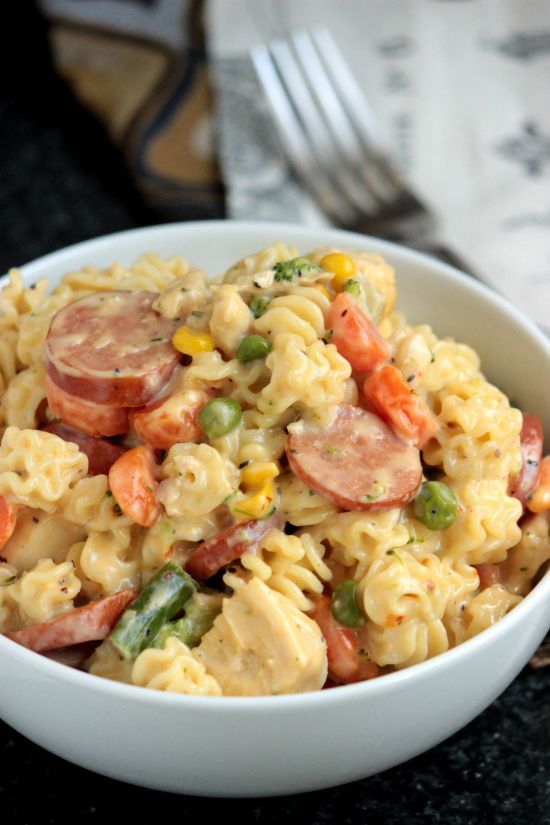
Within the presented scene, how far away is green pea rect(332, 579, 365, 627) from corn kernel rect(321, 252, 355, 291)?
70cm

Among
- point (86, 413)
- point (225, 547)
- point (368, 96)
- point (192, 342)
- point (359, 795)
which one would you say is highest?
point (192, 342)

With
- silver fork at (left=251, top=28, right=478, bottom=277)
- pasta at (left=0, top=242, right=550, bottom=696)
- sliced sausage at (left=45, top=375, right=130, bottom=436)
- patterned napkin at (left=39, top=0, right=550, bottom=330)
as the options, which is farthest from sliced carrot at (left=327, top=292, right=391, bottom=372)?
patterned napkin at (left=39, top=0, right=550, bottom=330)

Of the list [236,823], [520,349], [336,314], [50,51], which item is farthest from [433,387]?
[50,51]

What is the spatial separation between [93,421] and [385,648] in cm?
79

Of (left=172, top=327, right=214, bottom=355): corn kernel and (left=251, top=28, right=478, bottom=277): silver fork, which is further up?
(left=172, top=327, right=214, bottom=355): corn kernel

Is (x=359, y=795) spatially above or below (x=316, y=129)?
below

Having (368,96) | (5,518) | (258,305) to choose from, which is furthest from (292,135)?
(5,518)

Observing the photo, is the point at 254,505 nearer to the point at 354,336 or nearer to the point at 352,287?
the point at 354,336

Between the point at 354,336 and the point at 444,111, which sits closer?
the point at 354,336

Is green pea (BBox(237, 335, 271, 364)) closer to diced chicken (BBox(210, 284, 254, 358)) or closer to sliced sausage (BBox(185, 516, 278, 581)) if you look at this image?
diced chicken (BBox(210, 284, 254, 358))

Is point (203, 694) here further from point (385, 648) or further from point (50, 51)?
point (50, 51)

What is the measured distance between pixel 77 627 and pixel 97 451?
0.42m

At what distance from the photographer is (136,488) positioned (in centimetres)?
233

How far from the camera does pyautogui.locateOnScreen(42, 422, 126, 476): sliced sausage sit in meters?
2.50
